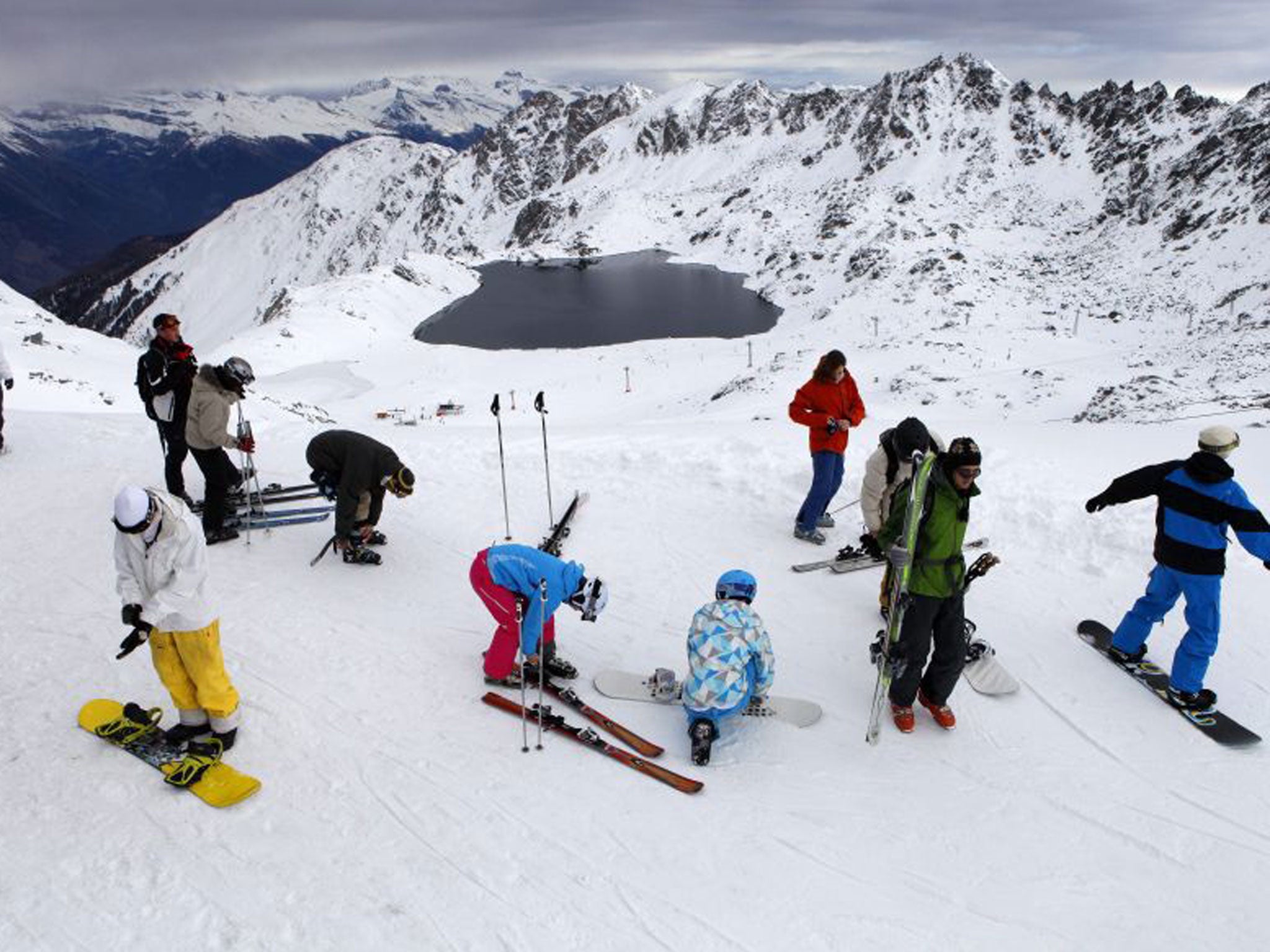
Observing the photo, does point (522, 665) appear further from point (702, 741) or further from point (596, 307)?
point (596, 307)

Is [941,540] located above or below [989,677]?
above

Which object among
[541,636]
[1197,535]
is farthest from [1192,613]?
[541,636]

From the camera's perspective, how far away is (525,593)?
241 inches

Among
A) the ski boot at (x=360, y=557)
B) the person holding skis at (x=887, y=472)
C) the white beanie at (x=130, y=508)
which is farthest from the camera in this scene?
the ski boot at (x=360, y=557)

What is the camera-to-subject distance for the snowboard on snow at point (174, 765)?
5203 millimetres

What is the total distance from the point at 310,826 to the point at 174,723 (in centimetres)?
183

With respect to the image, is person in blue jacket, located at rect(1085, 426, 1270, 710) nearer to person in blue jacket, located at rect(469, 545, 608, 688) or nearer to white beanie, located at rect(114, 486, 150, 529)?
person in blue jacket, located at rect(469, 545, 608, 688)

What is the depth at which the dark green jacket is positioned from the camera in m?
5.73

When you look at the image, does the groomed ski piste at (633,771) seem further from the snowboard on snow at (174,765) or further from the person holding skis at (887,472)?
the person holding skis at (887,472)

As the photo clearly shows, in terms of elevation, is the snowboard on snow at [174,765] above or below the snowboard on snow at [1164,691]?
above

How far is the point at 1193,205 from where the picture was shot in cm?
7269

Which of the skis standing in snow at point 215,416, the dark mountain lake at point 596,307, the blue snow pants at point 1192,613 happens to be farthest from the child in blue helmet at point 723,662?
the dark mountain lake at point 596,307

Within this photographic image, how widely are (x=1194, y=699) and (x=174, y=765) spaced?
774cm

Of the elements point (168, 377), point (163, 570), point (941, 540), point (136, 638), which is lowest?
point (136, 638)
